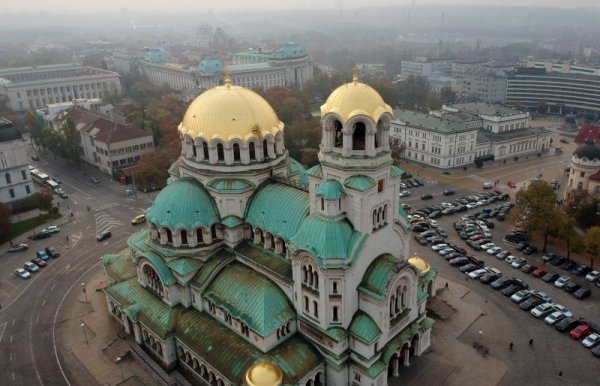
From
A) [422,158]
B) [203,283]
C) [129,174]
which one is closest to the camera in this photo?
[203,283]

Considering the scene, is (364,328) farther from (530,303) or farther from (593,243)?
(593,243)

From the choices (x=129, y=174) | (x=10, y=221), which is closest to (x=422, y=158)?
(x=129, y=174)

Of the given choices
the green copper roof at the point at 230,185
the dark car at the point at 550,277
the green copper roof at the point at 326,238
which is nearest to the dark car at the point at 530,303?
the dark car at the point at 550,277

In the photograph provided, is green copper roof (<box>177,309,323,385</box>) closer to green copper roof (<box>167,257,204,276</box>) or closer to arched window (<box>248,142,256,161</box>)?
green copper roof (<box>167,257,204,276</box>)

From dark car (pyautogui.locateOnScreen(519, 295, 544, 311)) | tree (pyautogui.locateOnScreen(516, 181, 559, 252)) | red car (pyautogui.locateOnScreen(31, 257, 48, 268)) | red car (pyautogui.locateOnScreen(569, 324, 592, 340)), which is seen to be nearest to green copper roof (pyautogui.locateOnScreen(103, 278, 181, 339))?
red car (pyautogui.locateOnScreen(31, 257, 48, 268))

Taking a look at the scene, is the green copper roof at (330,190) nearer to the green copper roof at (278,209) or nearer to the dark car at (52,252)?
the green copper roof at (278,209)

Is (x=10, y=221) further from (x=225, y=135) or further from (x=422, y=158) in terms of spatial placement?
(x=422, y=158)
